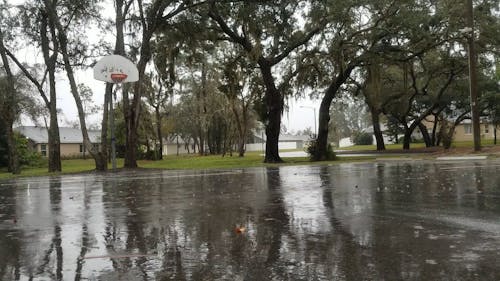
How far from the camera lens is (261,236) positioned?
5.92m

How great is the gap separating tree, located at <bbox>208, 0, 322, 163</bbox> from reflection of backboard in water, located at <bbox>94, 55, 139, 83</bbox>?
5986 millimetres

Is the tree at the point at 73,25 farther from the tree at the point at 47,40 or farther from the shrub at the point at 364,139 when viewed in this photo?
the shrub at the point at 364,139

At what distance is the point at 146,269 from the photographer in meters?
4.51

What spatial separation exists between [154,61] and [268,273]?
28.4 metres

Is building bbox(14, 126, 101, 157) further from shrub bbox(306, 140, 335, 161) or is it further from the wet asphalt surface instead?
the wet asphalt surface

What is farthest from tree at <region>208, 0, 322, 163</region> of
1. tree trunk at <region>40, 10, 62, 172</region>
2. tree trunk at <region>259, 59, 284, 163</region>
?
tree trunk at <region>40, 10, 62, 172</region>

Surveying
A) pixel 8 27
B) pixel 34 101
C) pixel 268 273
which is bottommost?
pixel 268 273

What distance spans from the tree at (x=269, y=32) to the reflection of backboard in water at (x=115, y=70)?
5986 mm

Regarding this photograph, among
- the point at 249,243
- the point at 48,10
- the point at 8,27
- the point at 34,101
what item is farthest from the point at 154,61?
the point at 249,243

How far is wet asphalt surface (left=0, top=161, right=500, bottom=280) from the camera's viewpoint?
441 centimetres

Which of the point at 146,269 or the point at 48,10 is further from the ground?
the point at 48,10

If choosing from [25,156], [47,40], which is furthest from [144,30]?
[25,156]

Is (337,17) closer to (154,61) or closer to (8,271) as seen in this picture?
(154,61)

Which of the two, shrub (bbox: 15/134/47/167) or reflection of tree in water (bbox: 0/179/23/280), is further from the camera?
shrub (bbox: 15/134/47/167)
